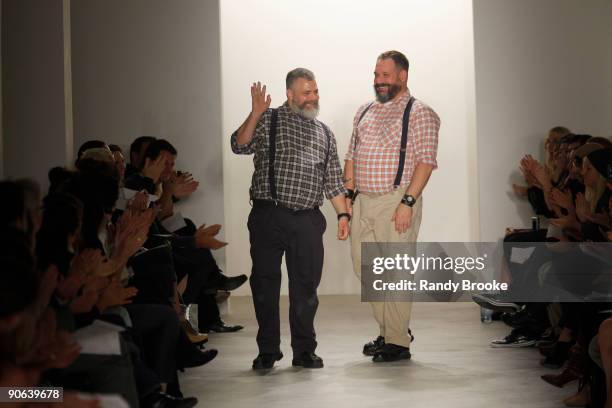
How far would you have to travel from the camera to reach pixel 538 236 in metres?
6.31

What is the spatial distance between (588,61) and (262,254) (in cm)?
329

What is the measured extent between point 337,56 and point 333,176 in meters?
3.20

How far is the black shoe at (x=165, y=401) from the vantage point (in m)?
3.58

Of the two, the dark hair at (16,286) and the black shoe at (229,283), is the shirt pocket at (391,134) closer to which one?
the black shoe at (229,283)

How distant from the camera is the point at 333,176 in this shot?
16.7ft

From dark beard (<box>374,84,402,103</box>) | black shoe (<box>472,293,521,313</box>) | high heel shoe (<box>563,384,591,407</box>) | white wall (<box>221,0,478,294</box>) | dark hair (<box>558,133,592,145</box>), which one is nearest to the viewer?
high heel shoe (<box>563,384,591,407</box>)

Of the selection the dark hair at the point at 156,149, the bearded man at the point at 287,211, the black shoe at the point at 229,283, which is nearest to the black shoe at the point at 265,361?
the bearded man at the point at 287,211

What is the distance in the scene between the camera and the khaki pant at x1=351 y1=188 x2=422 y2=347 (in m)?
5.10

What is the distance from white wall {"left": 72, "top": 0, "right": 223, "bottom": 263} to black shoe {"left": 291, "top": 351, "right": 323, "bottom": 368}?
7.26 ft

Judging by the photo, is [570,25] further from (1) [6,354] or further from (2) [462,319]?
(1) [6,354]

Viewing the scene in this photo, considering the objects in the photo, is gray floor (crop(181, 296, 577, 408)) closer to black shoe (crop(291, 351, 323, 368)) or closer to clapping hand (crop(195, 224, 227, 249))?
black shoe (crop(291, 351, 323, 368))

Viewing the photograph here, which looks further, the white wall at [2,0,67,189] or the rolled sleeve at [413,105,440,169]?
the white wall at [2,0,67,189]

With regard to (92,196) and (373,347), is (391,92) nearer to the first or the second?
(373,347)

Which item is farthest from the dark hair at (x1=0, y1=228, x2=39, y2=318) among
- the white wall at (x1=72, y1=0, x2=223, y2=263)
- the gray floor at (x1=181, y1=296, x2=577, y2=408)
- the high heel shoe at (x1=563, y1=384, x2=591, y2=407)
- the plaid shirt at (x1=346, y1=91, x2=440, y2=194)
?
the white wall at (x1=72, y1=0, x2=223, y2=263)
